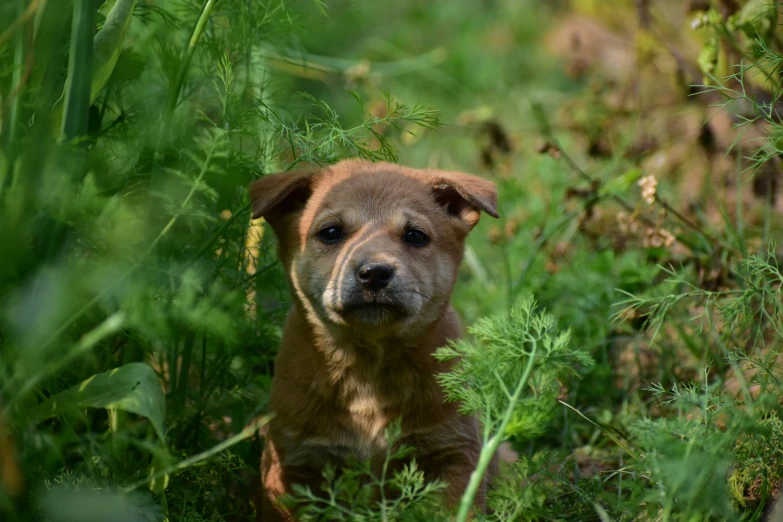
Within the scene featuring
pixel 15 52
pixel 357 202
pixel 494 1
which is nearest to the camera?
pixel 15 52

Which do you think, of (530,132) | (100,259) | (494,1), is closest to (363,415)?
(100,259)

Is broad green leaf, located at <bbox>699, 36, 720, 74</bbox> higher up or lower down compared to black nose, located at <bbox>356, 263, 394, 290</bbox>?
higher up

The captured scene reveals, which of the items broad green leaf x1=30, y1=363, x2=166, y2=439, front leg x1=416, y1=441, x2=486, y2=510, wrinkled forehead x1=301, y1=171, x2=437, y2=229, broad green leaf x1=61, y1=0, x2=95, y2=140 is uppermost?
broad green leaf x1=61, y1=0, x2=95, y2=140

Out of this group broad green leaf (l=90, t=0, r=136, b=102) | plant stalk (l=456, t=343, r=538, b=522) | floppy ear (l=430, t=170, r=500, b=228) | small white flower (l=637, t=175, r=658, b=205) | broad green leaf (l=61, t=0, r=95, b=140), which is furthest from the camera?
small white flower (l=637, t=175, r=658, b=205)

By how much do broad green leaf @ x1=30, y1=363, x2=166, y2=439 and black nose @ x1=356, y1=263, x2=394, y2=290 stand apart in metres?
0.87

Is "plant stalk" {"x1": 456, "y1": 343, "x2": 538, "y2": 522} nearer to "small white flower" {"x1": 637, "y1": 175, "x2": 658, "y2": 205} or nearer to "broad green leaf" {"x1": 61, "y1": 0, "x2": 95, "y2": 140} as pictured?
"broad green leaf" {"x1": 61, "y1": 0, "x2": 95, "y2": 140}

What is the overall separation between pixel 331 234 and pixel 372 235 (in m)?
0.18

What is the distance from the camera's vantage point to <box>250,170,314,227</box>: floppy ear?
3.23 m

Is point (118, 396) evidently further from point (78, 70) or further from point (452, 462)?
point (452, 462)

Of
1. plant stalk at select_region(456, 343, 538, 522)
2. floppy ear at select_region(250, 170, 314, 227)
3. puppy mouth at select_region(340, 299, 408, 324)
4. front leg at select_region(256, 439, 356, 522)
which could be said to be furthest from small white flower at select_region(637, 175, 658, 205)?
front leg at select_region(256, 439, 356, 522)

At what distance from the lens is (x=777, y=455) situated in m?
2.81

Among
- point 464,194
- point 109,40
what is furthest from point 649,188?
point 109,40

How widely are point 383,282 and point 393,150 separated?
Answer: 91cm

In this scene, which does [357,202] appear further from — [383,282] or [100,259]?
[100,259]
